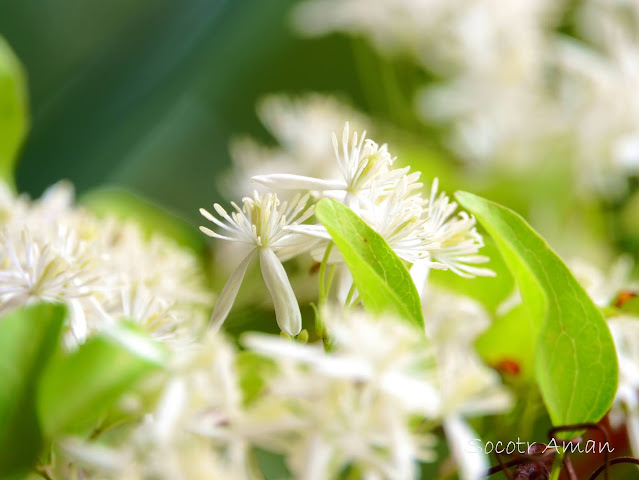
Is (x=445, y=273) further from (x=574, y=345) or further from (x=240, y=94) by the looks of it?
(x=240, y=94)

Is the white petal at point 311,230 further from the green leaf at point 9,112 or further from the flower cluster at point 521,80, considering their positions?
the flower cluster at point 521,80

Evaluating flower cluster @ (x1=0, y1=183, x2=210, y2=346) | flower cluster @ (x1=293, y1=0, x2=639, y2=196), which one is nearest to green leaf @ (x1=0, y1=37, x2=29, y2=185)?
flower cluster @ (x1=0, y1=183, x2=210, y2=346)

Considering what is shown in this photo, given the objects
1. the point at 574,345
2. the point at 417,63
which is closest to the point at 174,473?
the point at 574,345

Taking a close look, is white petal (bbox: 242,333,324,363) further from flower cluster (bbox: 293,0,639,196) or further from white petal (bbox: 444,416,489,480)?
flower cluster (bbox: 293,0,639,196)

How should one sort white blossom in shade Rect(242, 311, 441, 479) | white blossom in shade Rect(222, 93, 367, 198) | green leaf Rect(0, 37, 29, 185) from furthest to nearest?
white blossom in shade Rect(222, 93, 367, 198), green leaf Rect(0, 37, 29, 185), white blossom in shade Rect(242, 311, 441, 479)

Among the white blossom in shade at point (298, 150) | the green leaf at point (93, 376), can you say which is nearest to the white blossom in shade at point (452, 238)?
the green leaf at point (93, 376)

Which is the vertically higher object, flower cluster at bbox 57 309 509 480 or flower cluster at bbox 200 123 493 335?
flower cluster at bbox 200 123 493 335
